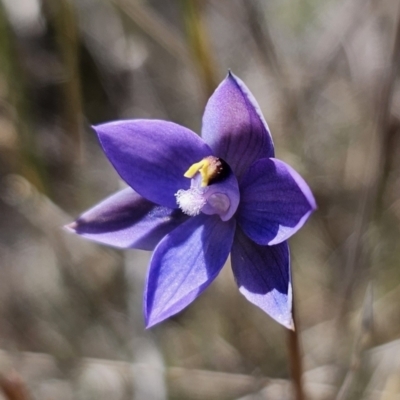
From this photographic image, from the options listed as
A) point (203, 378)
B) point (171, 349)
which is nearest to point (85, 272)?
point (171, 349)

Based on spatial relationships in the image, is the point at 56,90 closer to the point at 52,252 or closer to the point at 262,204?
the point at 52,252

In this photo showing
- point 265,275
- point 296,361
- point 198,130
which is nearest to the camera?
point 265,275

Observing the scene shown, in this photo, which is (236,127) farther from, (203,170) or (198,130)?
(198,130)

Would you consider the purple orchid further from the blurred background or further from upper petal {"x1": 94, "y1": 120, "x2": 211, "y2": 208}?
the blurred background

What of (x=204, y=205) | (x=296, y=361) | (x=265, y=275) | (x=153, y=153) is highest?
(x=153, y=153)

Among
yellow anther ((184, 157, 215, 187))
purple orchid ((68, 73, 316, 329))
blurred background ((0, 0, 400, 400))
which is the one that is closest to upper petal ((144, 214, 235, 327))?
purple orchid ((68, 73, 316, 329))

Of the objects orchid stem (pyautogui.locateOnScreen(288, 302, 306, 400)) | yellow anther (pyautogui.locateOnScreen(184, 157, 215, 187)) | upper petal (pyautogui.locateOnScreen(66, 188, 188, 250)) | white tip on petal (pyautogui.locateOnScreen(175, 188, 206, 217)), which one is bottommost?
orchid stem (pyautogui.locateOnScreen(288, 302, 306, 400))

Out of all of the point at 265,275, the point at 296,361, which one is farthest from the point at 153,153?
the point at 296,361
